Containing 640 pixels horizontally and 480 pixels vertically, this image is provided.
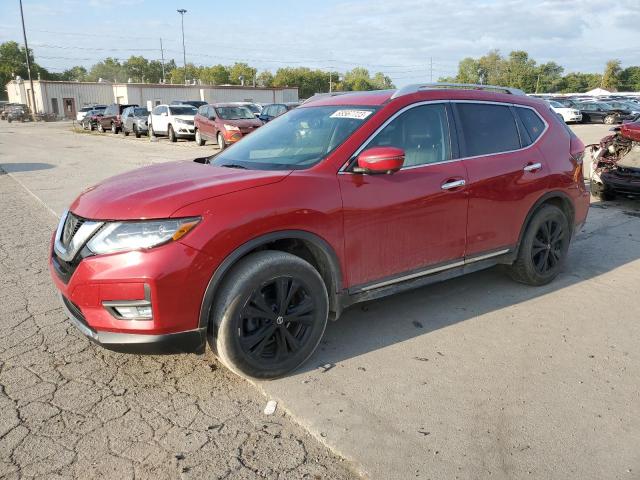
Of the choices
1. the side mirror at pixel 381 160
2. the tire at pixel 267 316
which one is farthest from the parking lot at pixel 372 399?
the side mirror at pixel 381 160

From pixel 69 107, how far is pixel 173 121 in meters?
46.3

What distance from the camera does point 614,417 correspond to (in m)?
2.92

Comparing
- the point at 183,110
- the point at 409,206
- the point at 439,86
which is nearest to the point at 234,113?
the point at 183,110

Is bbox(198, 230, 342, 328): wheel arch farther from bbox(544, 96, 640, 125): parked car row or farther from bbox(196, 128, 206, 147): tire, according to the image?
bbox(544, 96, 640, 125): parked car row

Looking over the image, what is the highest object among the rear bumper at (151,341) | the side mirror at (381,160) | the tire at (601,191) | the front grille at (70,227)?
the side mirror at (381,160)

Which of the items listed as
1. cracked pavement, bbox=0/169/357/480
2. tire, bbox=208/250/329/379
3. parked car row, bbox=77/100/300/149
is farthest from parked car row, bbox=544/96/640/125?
cracked pavement, bbox=0/169/357/480

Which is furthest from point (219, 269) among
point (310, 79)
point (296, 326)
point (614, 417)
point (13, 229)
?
point (310, 79)

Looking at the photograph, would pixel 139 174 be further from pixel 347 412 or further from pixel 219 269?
pixel 347 412

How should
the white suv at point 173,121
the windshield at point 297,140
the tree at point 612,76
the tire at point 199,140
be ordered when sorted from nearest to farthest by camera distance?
the windshield at point 297,140
the tire at point 199,140
the white suv at point 173,121
the tree at point 612,76

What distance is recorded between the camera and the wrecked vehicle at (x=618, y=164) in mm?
8289

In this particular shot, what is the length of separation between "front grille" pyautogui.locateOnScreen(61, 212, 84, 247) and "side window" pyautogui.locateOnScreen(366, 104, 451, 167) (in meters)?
1.91

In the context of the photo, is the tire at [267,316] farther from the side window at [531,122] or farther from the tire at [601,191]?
the tire at [601,191]

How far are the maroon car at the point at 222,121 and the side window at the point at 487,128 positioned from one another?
602 inches

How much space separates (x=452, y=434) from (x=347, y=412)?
57cm
